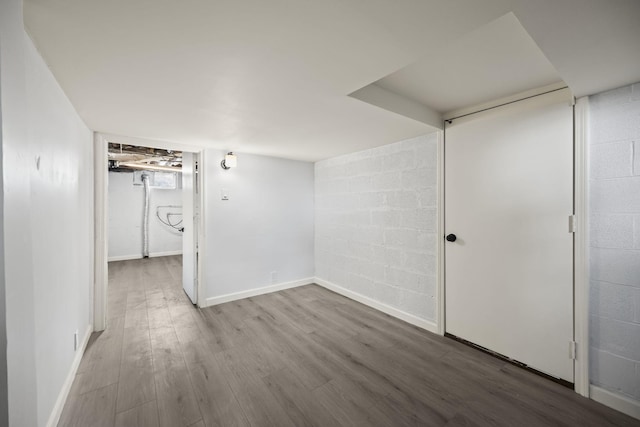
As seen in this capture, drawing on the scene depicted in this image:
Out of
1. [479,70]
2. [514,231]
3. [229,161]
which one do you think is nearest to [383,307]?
[514,231]

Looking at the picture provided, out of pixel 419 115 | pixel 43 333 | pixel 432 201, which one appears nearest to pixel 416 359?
pixel 432 201

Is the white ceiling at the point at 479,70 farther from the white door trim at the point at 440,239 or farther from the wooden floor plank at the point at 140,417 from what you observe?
the wooden floor plank at the point at 140,417

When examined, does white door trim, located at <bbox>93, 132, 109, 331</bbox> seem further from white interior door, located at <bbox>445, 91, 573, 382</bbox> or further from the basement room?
white interior door, located at <bbox>445, 91, 573, 382</bbox>

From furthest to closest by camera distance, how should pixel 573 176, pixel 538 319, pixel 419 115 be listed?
pixel 419 115 → pixel 538 319 → pixel 573 176

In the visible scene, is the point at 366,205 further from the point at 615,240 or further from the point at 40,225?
Answer: the point at 40,225

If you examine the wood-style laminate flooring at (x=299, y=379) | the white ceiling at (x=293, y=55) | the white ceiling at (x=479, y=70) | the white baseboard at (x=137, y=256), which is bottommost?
the wood-style laminate flooring at (x=299, y=379)

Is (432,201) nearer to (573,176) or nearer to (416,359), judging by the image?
(573,176)

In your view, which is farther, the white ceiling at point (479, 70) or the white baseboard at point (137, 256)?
the white baseboard at point (137, 256)

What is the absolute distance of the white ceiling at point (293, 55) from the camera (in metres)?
1.00

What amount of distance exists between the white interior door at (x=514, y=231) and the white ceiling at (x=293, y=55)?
31 centimetres

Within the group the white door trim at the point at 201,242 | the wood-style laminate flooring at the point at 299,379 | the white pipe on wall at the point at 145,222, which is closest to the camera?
the wood-style laminate flooring at the point at 299,379

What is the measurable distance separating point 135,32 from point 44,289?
1.43 metres

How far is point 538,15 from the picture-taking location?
100 centimetres

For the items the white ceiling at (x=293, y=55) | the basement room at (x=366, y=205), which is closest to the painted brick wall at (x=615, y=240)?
the basement room at (x=366, y=205)
